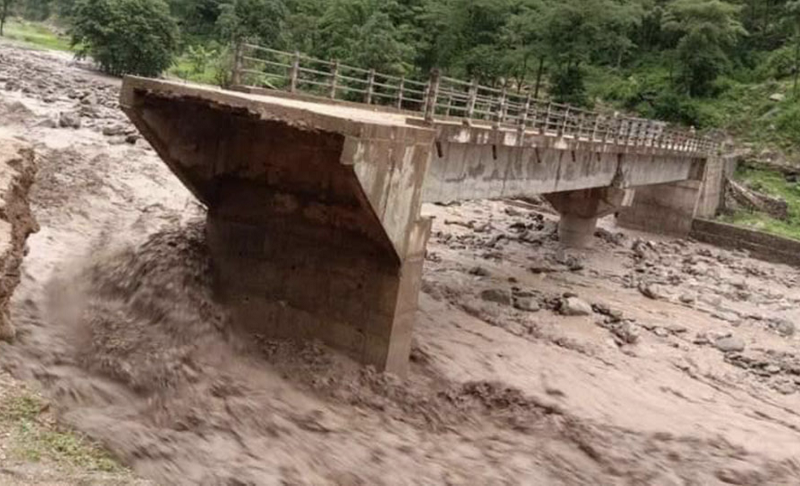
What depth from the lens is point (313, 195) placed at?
504 inches

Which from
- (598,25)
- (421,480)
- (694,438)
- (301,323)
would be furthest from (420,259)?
(598,25)

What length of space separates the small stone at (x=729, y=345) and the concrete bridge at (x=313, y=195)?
809 cm

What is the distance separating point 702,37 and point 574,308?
138ft

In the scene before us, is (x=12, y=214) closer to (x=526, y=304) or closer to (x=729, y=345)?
(x=526, y=304)

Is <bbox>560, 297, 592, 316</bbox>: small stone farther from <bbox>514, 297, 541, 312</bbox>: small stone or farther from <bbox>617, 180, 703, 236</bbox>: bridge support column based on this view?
<bbox>617, 180, 703, 236</bbox>: bridge support column

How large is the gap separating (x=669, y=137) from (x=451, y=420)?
84.4 ft

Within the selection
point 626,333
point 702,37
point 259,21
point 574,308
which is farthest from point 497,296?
point 259,21

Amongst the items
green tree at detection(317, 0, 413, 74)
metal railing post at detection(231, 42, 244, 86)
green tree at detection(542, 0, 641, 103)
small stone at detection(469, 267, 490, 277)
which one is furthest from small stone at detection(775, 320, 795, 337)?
green tree at detection(542, 0, 641, 103)

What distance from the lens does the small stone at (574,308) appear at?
19625 mm

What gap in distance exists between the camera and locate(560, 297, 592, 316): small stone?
64.4 ft

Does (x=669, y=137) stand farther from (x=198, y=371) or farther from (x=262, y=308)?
(x=198, y=371)

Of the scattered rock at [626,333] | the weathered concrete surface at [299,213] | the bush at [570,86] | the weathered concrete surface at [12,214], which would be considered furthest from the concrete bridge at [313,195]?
the bush at [570,86]

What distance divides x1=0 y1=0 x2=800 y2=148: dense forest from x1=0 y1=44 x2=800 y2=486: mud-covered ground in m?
32.0

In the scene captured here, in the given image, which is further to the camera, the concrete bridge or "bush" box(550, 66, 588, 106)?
"bush" box(550, 66, 588, 106)
